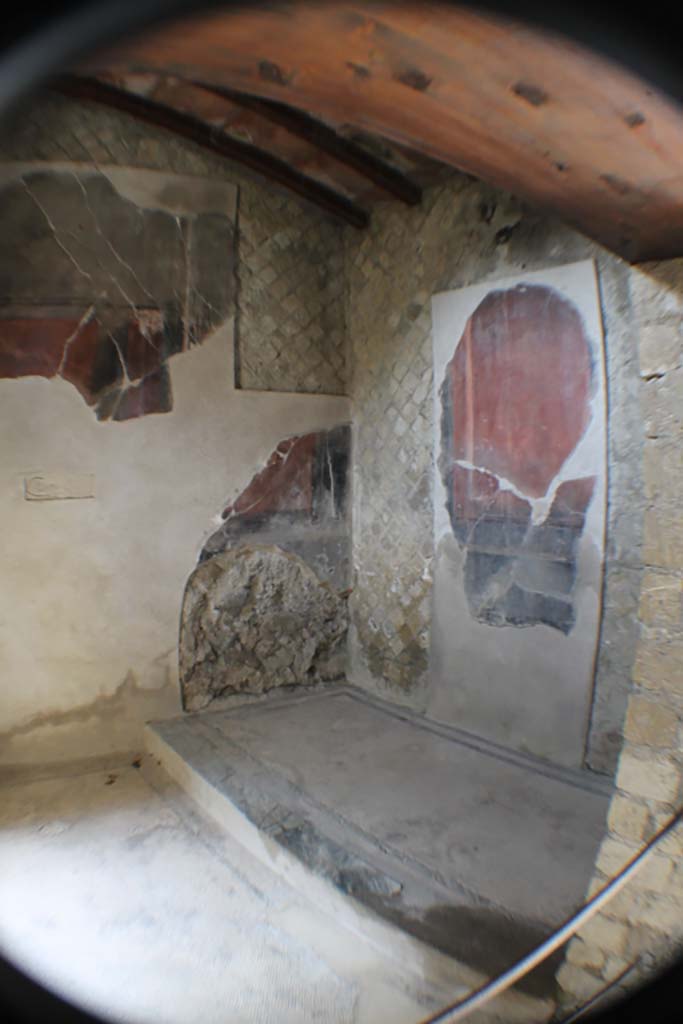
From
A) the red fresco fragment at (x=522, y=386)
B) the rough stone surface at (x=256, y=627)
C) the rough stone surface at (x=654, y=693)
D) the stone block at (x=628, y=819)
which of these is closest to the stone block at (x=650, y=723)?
the rough stone surface at (x=654, y=693)

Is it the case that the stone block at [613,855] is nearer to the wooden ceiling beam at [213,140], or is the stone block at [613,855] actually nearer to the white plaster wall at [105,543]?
the white plaster wall at [105,543]

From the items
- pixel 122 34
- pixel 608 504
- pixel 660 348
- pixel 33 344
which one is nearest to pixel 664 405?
pixel 660 348

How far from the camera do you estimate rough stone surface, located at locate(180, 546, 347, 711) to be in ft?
10.3

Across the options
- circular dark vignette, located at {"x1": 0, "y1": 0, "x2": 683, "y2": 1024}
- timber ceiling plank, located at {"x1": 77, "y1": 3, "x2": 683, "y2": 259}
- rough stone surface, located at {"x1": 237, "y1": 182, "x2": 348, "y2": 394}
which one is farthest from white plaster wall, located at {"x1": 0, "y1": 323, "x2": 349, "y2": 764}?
circular dark vignette, located at {"x1": 0, "y1": 0, "x2": 683, "y2": 1024}

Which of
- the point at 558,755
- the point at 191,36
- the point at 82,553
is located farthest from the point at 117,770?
the point at 191,36

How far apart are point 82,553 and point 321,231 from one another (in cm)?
189

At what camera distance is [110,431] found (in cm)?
293

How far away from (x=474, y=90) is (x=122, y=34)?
537mm

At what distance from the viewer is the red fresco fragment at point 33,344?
2758mm

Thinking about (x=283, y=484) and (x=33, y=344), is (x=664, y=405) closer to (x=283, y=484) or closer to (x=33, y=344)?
(x=283, y=484)

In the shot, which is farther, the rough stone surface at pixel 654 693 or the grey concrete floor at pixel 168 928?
the grey concrete floor at pixel 168 928

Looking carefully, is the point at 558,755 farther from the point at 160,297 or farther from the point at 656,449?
the point at 160,297

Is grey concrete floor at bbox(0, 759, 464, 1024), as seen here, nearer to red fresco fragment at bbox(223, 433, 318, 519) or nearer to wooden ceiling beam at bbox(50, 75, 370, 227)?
red fresco fragment at bbox(223, 433, 318, 519)

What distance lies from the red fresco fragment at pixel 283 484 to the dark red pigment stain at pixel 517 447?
29.3 inches
